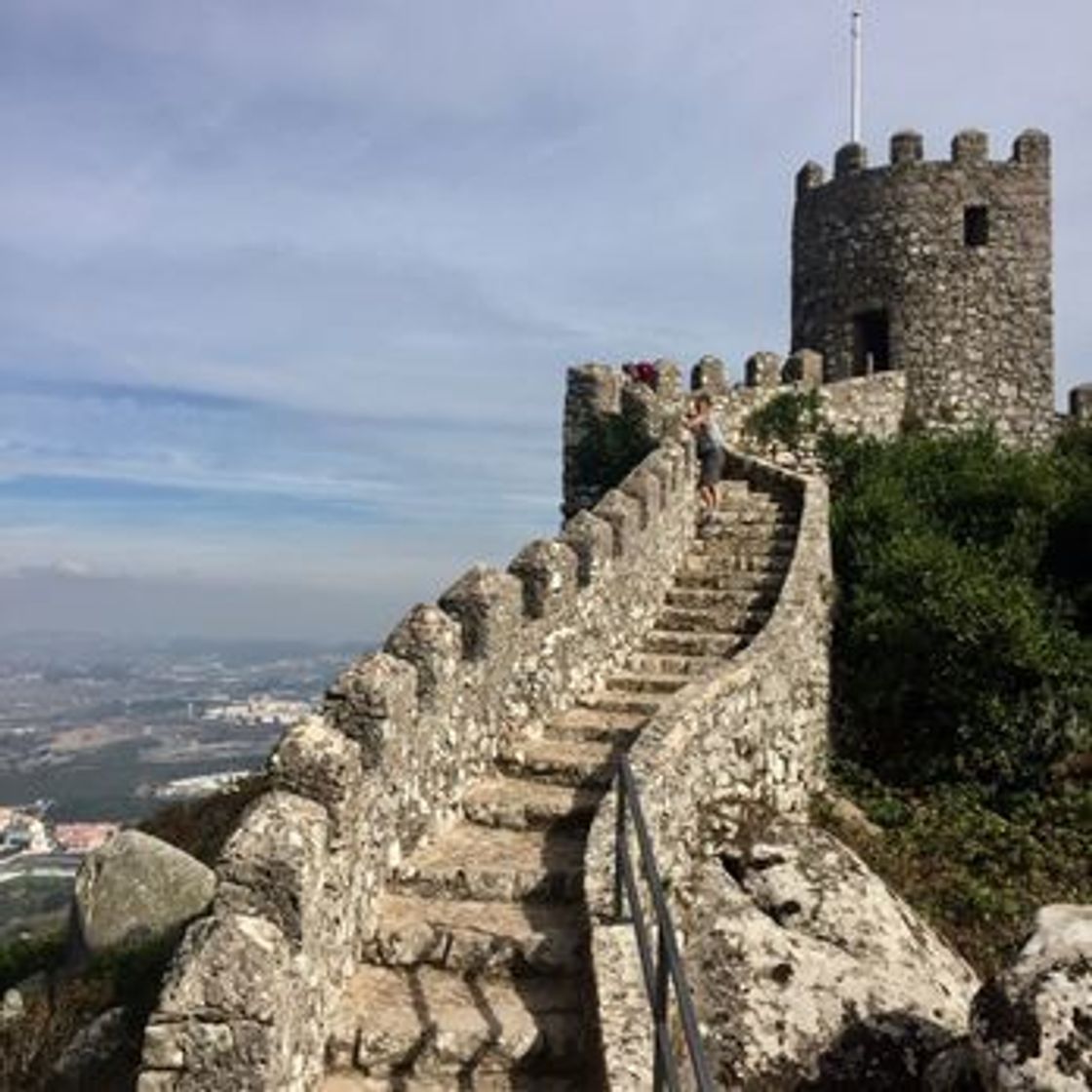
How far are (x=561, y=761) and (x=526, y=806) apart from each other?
0.70 metres

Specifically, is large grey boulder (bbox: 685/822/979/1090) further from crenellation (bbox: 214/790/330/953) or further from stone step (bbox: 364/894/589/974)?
crenellation (bbox: 214/790/330/953)

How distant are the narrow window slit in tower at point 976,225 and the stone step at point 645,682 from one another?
15.2 m

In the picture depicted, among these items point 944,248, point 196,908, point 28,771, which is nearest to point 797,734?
point 196,908

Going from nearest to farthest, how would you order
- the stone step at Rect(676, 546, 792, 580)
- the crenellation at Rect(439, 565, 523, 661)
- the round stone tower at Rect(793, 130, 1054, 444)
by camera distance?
the crenellation at Rect(439, 565, 523, 661)
the stone step at Rect(676, 546, 792, 580)
the round stone tower at Rect(793, 130, 1054, 444)

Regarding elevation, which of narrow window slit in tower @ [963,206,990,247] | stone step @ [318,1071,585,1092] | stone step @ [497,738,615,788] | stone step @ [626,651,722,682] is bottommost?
stone step @ [318,1071,585,1092]

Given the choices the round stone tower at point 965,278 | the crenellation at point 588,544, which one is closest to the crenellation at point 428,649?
the crenellation at point 588,544

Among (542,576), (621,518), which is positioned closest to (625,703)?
(542,576)

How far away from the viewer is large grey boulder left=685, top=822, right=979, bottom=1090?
21.9 ft

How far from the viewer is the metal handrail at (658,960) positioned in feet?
12.9

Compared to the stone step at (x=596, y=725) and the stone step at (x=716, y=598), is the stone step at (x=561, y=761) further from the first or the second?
the stone step at (x=716, y=598)

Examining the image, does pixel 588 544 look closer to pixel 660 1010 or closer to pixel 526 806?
pixel 526 806

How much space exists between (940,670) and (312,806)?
831cm

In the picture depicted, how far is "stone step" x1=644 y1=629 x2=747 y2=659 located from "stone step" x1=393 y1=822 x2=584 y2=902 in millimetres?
4246

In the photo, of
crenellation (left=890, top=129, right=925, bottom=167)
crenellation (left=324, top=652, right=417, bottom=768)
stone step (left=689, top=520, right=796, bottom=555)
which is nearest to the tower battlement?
crenellation (left=890, top=129, right=925, bottom=167)
